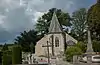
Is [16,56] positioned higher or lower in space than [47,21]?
lower

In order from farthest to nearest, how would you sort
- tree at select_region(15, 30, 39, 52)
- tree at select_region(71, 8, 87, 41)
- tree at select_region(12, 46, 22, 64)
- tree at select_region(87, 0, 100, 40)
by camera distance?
tree at select_region(15, 30, 39, 52), tree at select_region(71, 8, 87, 41), tree at select_region(87, 0, 100, 40), tree at select_region(12, 46, 22, 64)

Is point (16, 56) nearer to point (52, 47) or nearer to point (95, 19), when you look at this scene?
point (95, 19)

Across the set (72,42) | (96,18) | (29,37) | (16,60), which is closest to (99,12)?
(96,18)

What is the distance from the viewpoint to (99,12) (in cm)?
3825

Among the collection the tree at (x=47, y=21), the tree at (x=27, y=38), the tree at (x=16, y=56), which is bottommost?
the tree at (x=16, y=56)

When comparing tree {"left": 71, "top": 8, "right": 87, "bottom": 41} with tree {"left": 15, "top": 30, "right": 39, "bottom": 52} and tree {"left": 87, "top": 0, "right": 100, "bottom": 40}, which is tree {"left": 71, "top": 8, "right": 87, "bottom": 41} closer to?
tree {"left": 15, "top": 30, "right": 39, "bottom": 52}

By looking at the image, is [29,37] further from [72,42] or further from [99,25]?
[99,25]

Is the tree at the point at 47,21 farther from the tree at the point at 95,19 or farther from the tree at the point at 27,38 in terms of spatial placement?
the tree at the point at 95,19

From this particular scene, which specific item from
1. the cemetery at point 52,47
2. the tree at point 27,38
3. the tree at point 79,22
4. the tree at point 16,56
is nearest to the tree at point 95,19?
the cemetery at point 52,47

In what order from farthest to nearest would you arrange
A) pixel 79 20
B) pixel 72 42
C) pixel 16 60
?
pixel 79 20 < pixel 72 42 < pixel 16 60

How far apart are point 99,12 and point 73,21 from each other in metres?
47.2

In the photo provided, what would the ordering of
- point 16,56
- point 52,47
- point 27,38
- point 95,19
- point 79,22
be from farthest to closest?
point 27,38 < point 79,22 < point 52,47 < point 95,19 < point 16,56

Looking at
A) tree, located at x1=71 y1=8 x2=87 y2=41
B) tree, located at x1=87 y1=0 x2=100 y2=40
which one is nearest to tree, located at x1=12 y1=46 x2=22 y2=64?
tree, located at x1=87 y1=0 x2=100 y2=40

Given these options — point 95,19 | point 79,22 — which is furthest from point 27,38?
point 95,19
